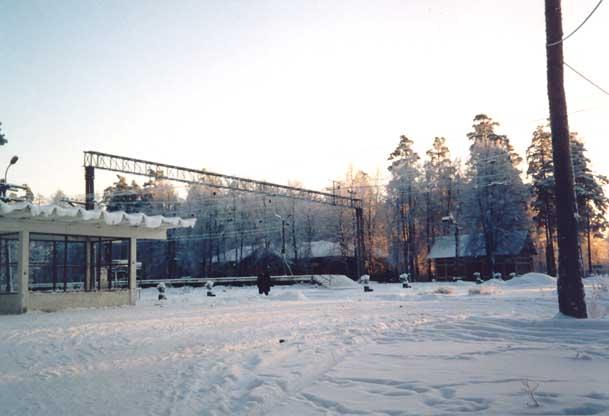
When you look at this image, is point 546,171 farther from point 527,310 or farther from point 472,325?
point 472,325

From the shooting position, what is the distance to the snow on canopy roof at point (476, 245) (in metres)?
49.5

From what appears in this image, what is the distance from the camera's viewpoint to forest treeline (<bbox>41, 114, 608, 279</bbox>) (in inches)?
1994

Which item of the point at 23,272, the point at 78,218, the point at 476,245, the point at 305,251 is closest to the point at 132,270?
the point at 78,218

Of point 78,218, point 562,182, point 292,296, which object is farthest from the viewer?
point 292,296

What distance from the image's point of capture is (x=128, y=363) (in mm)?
8289

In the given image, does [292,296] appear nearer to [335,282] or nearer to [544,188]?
[335,282]

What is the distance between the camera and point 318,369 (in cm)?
733

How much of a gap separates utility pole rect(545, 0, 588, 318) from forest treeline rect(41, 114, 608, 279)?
3416 cm

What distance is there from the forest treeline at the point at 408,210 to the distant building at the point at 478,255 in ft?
3.45

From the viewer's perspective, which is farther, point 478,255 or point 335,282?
point 478,255

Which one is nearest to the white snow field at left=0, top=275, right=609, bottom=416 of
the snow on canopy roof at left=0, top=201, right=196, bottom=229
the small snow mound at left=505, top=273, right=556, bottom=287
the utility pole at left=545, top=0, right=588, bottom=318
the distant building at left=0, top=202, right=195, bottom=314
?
the utility pole at left=545, top=0, right=588, bottom=318

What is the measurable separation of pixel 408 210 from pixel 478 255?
9.58 meters

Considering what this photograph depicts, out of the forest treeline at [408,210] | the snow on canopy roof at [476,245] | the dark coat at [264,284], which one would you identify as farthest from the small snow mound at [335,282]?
the snow on canopy roof at [476,245]

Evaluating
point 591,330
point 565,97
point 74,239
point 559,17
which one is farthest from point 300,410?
point 74,239
